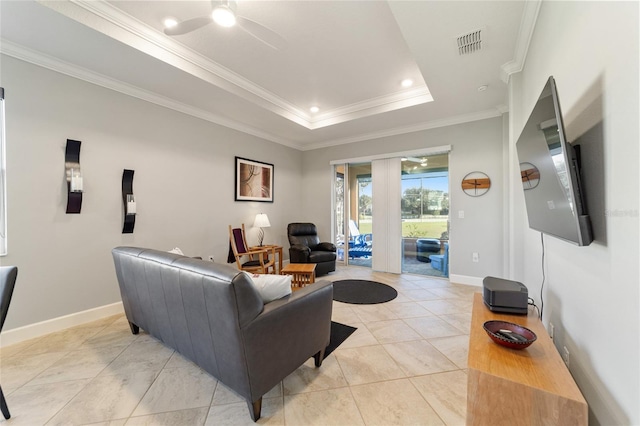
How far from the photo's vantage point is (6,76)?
223 centimetres

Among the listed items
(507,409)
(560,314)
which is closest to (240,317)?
(507,409)

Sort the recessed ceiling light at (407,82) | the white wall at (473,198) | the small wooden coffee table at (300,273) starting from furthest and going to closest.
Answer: the white wall at (473,198)
the small wooden coffee table at (300,273)
the recessed ceiling light at (407,82)

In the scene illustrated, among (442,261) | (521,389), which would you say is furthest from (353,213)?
(521,389)

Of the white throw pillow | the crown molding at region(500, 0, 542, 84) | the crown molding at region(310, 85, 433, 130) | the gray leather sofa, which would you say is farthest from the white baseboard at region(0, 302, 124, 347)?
the crown molding at region(500, 0, 542, 84)

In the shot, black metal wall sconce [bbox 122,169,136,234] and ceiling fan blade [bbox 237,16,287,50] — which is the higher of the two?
ceiling fan blade [bbox 237,16,287,50]

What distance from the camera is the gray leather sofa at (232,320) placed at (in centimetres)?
133

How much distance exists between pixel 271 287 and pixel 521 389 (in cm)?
127

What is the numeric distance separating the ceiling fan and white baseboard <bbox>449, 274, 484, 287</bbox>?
410cm

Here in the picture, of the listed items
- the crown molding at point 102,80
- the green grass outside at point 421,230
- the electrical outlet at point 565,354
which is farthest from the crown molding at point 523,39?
the crown molding at point 102,80

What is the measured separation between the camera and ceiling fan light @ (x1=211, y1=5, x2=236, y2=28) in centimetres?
170

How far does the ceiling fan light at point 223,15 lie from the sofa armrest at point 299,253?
11.0 ft

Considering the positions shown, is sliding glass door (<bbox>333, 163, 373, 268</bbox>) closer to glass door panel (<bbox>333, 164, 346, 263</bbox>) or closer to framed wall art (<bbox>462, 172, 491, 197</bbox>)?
glass door panel (<bbox>333, 164, 346, 263</bbox>)

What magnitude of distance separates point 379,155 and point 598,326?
Result: 4.10m

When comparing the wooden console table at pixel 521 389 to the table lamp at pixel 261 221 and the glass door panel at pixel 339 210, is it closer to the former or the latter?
the table lamp at pixel 261 221
